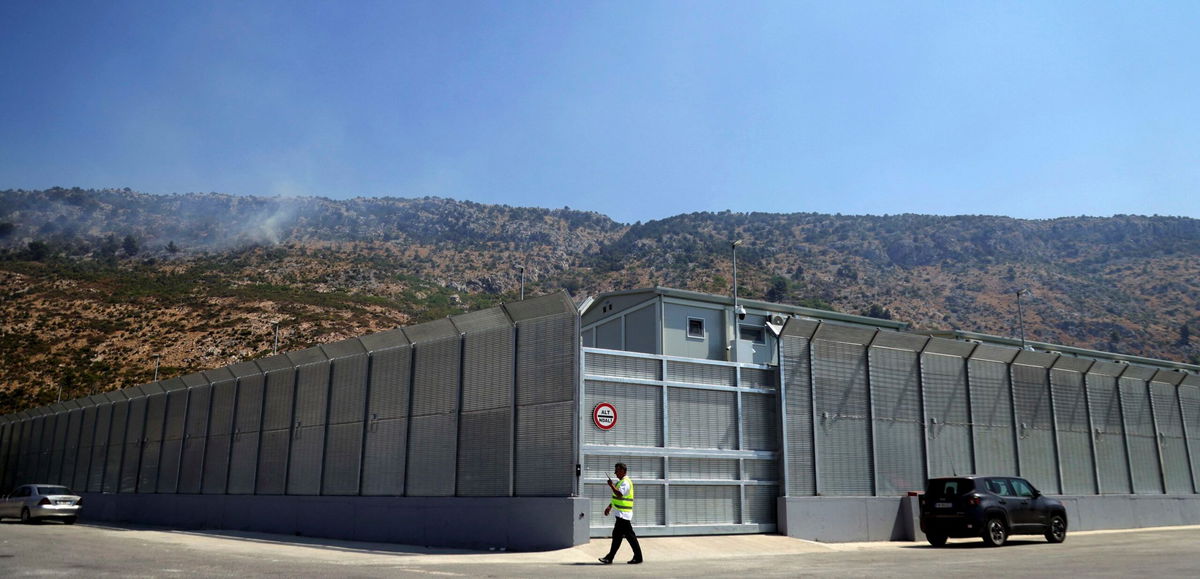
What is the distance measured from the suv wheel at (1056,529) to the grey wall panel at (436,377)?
14.2 metres

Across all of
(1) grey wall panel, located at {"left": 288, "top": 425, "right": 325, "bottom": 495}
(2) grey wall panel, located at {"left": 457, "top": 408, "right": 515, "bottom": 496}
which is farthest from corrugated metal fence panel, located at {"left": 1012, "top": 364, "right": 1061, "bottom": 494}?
(1) grey wall panel, located at {"left": 288, "top": 425, "right": 325, "bottom": 495}

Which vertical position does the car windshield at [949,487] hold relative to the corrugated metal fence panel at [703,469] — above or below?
below

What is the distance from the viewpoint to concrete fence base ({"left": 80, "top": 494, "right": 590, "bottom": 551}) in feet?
53.3

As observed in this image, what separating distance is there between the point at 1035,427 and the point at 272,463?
22969 millimetres

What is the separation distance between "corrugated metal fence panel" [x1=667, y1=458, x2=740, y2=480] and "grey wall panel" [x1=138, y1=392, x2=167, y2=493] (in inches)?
910

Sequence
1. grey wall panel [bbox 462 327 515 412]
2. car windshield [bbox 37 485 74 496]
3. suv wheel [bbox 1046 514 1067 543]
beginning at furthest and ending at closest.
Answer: car windshield [bbox 37 485 74 496] → suv wheel [bbox 1046 514 1067 543] → grey wall panel [bbox 462 327 515 412]

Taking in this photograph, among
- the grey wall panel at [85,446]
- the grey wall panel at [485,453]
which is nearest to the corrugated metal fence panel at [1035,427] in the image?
the grey wall panel at [485,453]

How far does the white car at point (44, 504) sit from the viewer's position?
2839cm

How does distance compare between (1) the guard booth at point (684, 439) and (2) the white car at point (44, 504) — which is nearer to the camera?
(1) the guard booth at point (684, 439)

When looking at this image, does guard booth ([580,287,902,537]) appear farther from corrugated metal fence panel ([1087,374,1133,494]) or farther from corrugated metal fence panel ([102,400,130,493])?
corrugated metal fence panel ([102,400,130,493])

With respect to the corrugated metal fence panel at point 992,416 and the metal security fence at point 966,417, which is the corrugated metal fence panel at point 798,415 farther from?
the corrugated metal fence panel at point 992,416

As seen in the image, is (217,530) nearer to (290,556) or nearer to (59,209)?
(290,556)

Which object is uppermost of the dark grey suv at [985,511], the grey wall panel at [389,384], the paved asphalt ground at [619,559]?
the grey wall panel at [389,384]

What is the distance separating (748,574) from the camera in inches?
444
